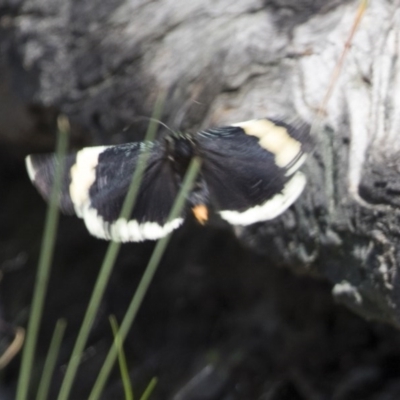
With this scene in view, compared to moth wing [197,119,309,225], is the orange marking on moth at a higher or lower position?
lower

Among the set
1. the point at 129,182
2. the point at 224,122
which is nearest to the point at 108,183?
the point at 129,182

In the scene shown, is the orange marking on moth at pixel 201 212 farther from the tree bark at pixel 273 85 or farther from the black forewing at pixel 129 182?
the tree bark at pixel 273 85

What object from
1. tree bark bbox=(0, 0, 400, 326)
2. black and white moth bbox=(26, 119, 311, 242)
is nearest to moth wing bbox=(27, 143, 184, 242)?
black and white moth bbox=(26, 119, 311, 242)

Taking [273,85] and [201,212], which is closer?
[201,212]

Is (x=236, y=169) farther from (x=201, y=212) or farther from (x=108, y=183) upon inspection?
(x=108, y=183)

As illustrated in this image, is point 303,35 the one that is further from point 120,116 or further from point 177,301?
point 177,301

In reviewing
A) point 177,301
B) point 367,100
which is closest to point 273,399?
point 177,301

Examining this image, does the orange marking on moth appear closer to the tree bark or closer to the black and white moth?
the black and white moth
